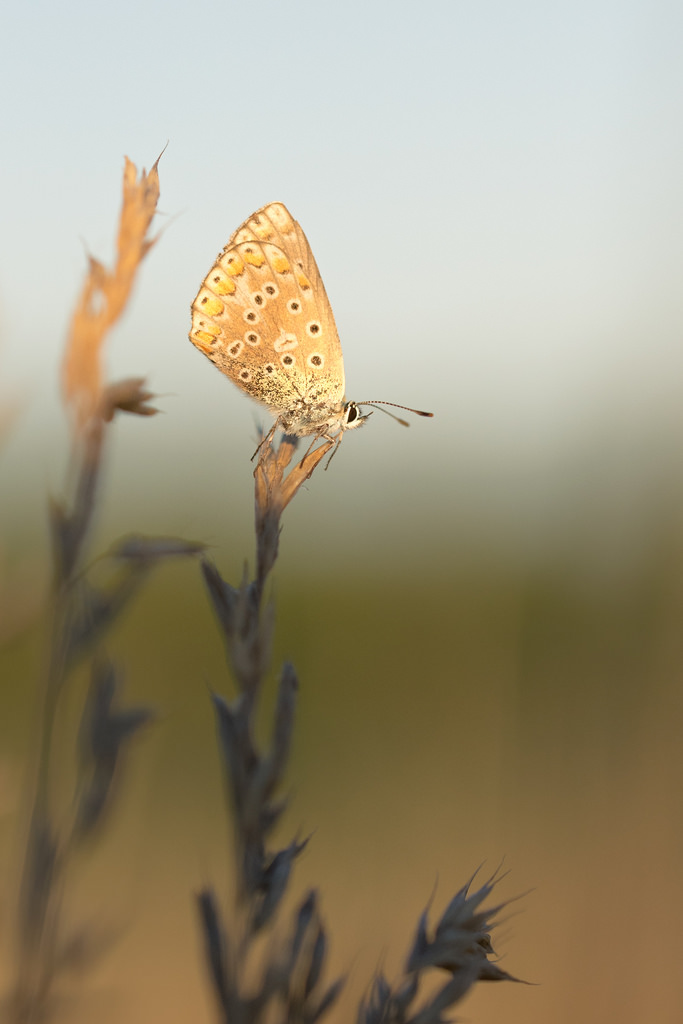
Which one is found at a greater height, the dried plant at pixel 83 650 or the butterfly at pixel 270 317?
the butterfly at pixel 270 317

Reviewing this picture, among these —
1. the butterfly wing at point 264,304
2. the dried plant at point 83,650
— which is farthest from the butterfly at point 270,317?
the dried plant at point 83,650

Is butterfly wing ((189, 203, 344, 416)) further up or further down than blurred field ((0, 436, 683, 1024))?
further up

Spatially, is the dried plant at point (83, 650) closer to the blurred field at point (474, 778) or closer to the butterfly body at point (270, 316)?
the blurred field at point (474, 778)

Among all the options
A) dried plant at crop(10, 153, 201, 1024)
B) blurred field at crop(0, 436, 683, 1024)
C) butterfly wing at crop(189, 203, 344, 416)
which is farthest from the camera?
blurred field at crop(0, 436, 683, 1024)

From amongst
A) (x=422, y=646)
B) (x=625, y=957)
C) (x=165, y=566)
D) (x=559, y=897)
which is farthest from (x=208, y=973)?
(x=422, y=646)

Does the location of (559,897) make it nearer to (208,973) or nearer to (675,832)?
(675,832)

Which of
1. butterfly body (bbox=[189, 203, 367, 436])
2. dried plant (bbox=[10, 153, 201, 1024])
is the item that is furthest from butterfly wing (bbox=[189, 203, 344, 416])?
dried plant (bbox=[10, 153, 201, 1024])

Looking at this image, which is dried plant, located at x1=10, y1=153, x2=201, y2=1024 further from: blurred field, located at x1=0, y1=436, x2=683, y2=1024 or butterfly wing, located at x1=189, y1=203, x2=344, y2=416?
butterfly wing, located at x1=189, y1=203, x2=344, y2=416
